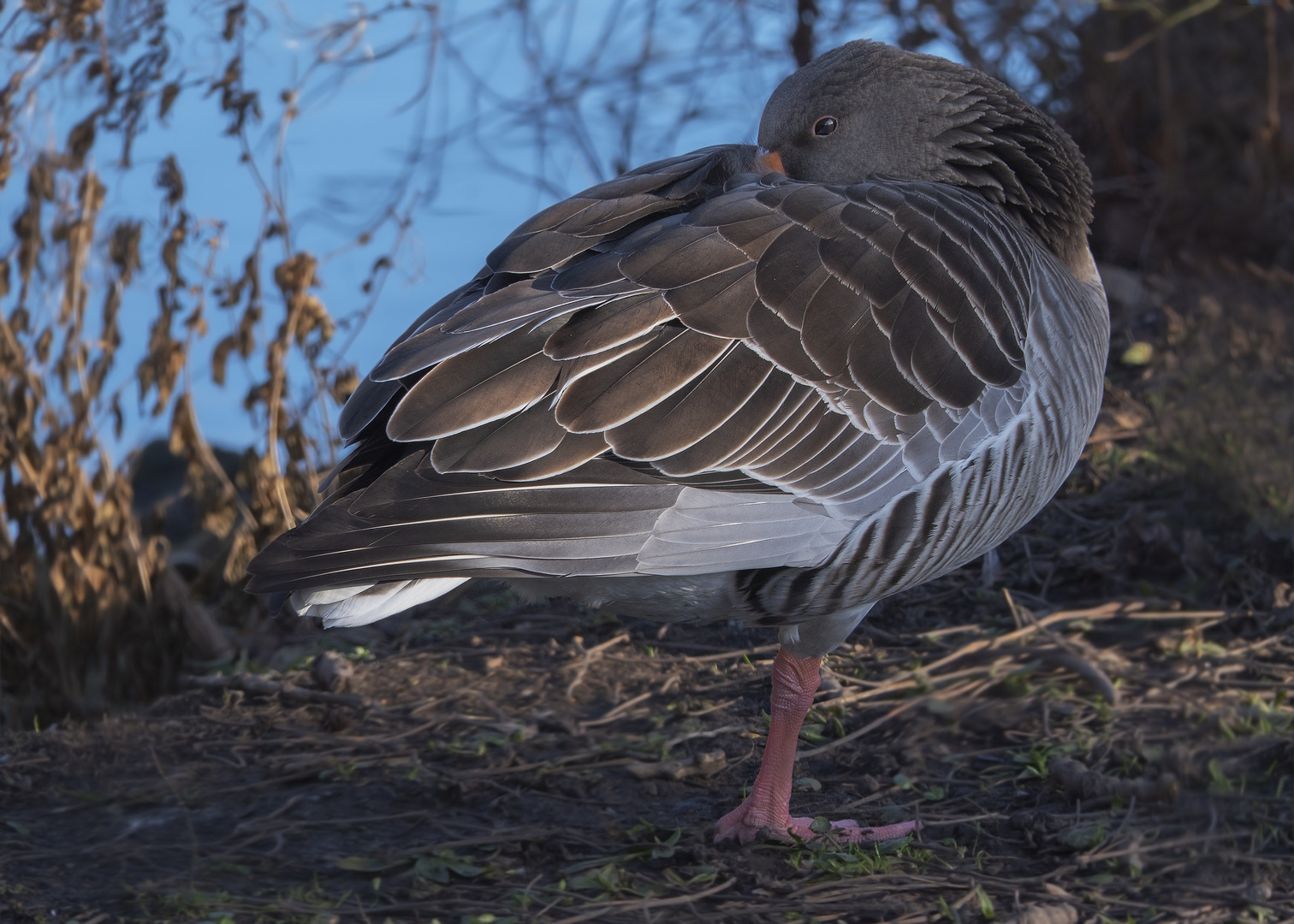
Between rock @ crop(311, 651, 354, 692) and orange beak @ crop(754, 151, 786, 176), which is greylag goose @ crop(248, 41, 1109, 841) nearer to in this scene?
orange beak @ crop(754, 151, 786, 176)

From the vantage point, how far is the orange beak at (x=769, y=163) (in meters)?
3.77

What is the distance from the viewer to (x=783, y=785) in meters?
3.36

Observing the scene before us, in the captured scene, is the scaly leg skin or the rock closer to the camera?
the scaly leg skin

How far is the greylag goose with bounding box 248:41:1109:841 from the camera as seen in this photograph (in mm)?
2629

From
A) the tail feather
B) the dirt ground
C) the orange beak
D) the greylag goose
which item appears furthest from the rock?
the orange beak

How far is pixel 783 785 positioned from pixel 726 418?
3.71 ft

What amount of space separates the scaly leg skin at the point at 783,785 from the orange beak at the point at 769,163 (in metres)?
1.45

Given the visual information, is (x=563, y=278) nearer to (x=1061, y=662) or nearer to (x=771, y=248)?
(x=771, y=248)

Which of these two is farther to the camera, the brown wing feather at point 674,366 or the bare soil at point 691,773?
the bare soil at point 691,773

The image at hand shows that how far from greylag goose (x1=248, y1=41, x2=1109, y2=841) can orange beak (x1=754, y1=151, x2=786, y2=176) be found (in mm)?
165

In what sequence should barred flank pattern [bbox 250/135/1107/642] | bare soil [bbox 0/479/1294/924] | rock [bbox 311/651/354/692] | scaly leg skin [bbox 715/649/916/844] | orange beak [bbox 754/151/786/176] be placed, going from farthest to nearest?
rock [bbox 311/651/354/692] → orange beak [bbox 754/151/786/176] → scaly leg skin [bbox 715/649/916/844] → bare soil [bbox 0/479/1294/924] → barred flank pattern [bbox 250/135/1107/642]

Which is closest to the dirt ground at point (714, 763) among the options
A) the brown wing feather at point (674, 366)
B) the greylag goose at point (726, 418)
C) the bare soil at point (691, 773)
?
the bare soil at point (691, 773)

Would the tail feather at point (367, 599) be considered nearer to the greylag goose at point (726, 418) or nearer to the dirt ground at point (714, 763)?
the greylag goose at point (726, 418)

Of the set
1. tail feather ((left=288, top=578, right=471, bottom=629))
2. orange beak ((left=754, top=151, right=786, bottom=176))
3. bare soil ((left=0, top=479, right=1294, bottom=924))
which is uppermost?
orange beak ((left=754, top=151, right=786, bottom=176))
